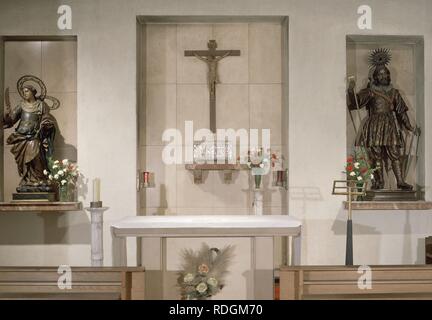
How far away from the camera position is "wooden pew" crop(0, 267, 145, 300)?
9.91ft

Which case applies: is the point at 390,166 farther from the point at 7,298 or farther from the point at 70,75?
the point at 7,298

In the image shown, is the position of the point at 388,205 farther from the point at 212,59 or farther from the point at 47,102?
the point at 47,102

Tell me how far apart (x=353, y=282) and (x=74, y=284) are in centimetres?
157

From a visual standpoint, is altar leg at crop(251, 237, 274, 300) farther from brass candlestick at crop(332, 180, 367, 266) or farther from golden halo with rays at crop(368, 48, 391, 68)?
golden halo with rays at crop(368, 48, 391, 68)

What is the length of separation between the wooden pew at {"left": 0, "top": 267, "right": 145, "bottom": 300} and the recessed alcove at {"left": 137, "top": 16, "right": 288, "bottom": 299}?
9.27 feet

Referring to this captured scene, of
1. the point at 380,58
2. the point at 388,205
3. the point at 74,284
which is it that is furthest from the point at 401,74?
the point at 74,284

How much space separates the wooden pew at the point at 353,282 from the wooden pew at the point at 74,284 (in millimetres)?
845

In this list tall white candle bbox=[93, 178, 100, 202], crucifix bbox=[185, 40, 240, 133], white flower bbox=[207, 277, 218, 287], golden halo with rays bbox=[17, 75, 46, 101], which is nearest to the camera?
white flower bbox=[207, 277, 218, 287]

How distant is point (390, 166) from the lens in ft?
19.2

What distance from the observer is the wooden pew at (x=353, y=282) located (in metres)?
3.07

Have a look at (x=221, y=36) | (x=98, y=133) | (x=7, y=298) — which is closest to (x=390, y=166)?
(x=221, y=36)
